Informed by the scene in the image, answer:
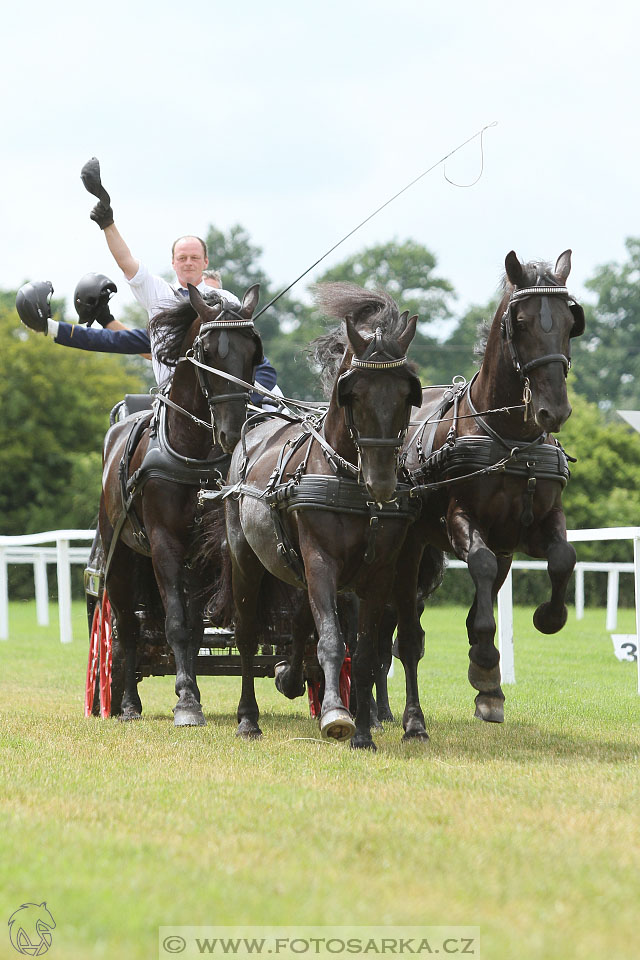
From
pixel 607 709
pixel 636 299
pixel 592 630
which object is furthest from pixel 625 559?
pixel 636 299

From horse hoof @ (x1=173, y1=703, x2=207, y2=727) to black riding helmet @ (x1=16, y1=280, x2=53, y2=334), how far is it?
8.20 ft

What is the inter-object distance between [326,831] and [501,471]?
9.16 ft

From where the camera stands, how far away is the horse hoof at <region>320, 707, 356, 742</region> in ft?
17.1

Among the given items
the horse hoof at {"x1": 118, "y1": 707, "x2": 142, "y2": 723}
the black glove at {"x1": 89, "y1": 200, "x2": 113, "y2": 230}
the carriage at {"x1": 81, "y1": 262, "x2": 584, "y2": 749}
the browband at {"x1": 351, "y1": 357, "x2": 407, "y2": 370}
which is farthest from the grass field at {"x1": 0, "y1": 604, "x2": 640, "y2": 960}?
the black glove at {"x1": 89, "y1": 200, "x2": 113, "y2": 230}

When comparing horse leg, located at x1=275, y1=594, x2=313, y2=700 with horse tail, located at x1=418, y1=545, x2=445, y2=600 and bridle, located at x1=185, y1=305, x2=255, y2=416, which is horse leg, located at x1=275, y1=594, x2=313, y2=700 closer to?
horse tail, located at x1=418, y1=545, x2=445, y2=600

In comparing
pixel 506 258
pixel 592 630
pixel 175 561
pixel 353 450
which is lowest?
pixel 592 630

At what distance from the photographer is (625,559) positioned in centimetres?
2495

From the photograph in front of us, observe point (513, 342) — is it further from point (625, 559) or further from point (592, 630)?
point (625, 559)

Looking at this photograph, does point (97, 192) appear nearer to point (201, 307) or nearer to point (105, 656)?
point (201, 307)

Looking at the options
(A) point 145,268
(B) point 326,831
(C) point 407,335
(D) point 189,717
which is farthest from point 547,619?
(A) point 145,268

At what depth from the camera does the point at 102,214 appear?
7922 millimetres

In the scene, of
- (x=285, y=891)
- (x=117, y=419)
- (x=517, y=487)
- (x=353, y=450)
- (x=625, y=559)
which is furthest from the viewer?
(x=625, y=559)

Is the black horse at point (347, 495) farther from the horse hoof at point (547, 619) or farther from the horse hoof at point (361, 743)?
the horse hoof at point (547, 619)

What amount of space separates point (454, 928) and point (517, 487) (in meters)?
3.63
